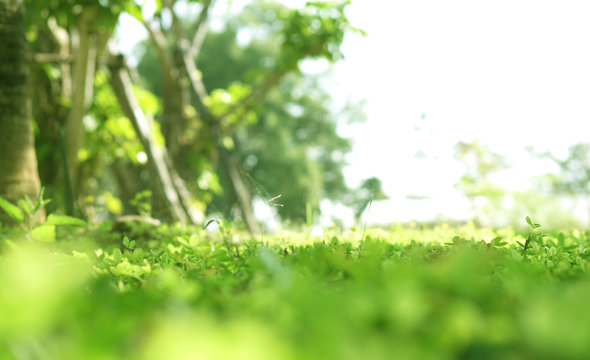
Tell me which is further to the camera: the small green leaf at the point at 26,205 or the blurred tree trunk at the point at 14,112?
the blurred tree trunk at the point at 14,112

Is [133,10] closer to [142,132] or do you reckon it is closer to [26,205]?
[142,132]

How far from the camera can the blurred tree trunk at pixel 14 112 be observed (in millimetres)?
3520

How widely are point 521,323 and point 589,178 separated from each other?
148 ft

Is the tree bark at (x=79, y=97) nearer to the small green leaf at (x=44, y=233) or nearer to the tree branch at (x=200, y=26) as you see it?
the tree branch at (x=200, y=26)

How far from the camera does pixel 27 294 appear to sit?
2.42ft

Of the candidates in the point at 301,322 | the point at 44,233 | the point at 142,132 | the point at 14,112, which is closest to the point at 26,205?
the point at 44,233

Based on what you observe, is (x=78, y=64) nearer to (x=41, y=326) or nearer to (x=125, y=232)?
(x=125, y=232)

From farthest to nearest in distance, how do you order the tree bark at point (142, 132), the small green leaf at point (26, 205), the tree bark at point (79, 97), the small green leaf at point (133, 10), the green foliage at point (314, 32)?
the green foliage at point (314, 32) → the tree bark at point (142, 132) → the tree bark at point (79, 97) → the small green leaf at point (133, 10) → the small green leaf at point (26, 205)

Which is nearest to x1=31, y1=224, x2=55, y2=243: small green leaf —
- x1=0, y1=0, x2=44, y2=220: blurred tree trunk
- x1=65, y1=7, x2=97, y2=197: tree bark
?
x1=0, y1=0, x2=44, y2=220: blurred tree trunk

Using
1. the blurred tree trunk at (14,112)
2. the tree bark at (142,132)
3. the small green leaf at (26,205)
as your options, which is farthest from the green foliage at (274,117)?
the small green leaf at (26,205)

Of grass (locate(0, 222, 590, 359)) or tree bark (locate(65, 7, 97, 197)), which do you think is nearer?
grass (locate(0, 222, 590, 359))

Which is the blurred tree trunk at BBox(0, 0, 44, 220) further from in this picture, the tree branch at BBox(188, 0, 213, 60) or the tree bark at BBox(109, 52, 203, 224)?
the tree branch at BBox(188, 0, 213, 60)

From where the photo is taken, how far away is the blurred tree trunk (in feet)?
11.5

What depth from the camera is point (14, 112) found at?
3.62m
